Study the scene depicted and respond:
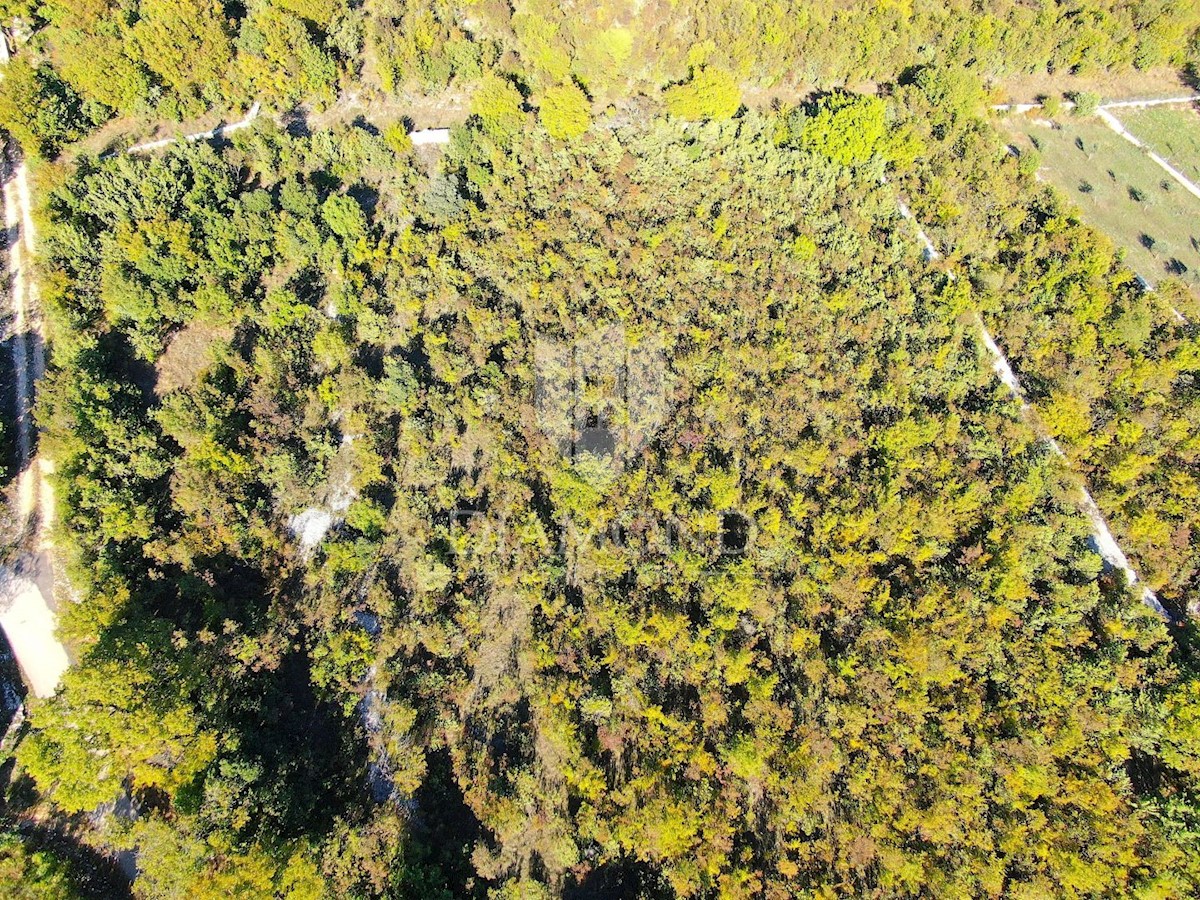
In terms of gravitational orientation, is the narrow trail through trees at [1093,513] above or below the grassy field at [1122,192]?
below

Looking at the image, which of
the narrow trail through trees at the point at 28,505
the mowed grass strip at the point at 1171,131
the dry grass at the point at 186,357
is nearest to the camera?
the narrow trail through trees at the point at 28,505

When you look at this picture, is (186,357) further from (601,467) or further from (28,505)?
(601,467)

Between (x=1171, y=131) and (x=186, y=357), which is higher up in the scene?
(x=1171, y=131)

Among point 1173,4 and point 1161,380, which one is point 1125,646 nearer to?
point 1161,380

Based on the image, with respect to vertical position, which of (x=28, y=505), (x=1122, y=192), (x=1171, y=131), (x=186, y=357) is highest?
(x=1171, y=131)
